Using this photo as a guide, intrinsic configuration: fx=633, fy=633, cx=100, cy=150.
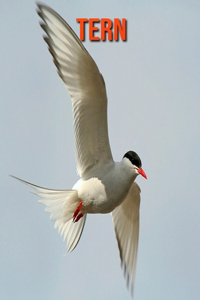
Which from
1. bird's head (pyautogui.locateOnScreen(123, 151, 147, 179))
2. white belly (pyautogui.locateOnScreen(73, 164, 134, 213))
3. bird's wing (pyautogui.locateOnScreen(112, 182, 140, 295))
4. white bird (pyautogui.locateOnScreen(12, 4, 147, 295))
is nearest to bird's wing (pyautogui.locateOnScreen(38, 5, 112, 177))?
white bird (pyautogui.locateOnScreen(12, 4, 147, 295))

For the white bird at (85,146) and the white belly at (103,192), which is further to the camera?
the white belly at (103,192)

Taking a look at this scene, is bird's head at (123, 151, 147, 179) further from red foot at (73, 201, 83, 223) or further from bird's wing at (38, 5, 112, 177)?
red foot at (73, 201, 83, 223)

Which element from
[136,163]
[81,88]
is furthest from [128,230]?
[81,88]

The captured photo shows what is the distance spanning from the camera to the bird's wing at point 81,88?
6695 millimetres

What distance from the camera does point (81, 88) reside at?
23.2ft

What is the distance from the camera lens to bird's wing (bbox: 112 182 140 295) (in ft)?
27.3

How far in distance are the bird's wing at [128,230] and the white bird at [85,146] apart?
78 centimetres

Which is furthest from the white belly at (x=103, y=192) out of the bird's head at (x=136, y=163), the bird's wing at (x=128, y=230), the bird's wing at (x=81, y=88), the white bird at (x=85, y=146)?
the bird's wing at (x=128, y=230)

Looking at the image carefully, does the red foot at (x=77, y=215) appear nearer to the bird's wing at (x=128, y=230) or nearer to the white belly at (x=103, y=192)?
the white belly at (x=103, y=192)

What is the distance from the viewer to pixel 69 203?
742 centimetres

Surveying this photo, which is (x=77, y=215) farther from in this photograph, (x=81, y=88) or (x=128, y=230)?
(x=81, y=88)

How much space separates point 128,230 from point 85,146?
1.62 meters

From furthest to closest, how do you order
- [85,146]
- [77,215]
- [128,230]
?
[128,230] → [77,215] → [85,146]

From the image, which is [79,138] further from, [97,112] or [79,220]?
[79,220]
